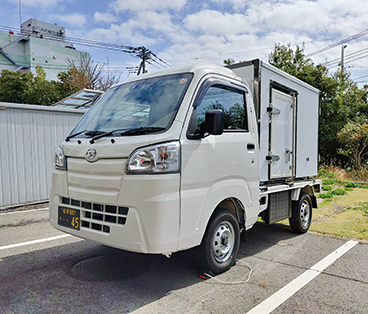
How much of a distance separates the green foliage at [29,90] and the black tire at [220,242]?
21741 mm

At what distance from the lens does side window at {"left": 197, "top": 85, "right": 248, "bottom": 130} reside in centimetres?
363

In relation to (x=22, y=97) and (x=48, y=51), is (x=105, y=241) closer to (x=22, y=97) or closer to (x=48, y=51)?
(x=22, y=97)

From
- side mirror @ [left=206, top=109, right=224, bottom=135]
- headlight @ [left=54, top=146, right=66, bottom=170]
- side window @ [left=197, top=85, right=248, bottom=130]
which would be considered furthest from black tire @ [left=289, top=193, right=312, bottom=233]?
headlight @ [left=54, top=146, right=66, bottom=170]

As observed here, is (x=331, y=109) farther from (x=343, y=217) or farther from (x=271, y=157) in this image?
(x=271, y=157)

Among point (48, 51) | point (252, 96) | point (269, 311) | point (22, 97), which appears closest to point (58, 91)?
point (22, 97)

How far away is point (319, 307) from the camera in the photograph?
122 inches

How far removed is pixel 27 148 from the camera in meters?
8.54

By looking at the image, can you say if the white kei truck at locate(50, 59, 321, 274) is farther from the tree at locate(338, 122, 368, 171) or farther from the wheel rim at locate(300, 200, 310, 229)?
the tree at locate(338, 122, 368, 171)

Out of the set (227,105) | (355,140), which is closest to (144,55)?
(355,140)

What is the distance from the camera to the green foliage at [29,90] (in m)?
23.1

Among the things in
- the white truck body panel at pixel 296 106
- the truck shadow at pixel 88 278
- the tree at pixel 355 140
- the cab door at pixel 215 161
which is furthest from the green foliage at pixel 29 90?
the cab door at pixel 215 161

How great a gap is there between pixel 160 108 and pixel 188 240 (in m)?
1.45

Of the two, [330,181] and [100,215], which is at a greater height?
[100,215]

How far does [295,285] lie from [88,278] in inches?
94.1
